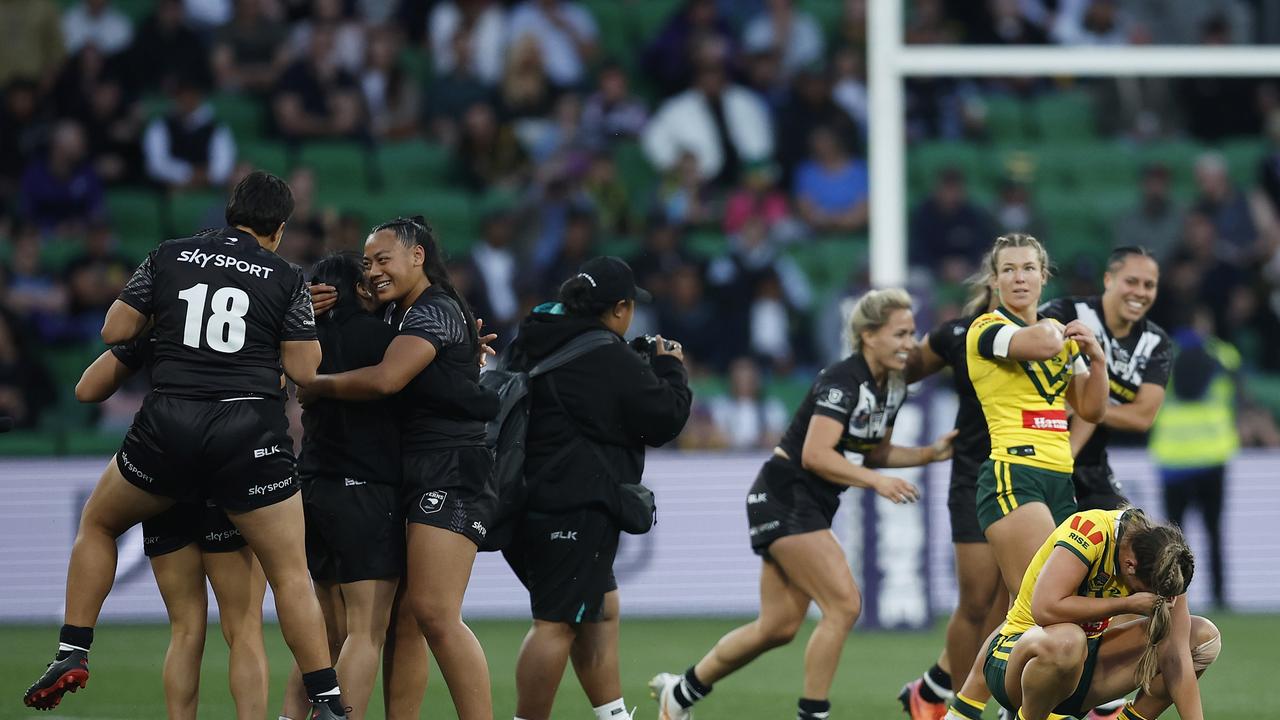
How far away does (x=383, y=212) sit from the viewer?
52.8ft

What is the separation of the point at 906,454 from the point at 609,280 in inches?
71.5

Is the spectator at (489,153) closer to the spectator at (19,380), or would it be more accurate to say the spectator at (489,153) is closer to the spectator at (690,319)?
the spectator at (690,319)

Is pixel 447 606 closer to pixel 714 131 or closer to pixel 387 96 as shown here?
pixel 714 131

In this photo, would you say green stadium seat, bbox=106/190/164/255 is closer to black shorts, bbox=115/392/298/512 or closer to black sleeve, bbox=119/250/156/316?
black sleeve, bbox=119/250/156/316

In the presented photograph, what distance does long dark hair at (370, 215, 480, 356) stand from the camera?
6469 millimetres

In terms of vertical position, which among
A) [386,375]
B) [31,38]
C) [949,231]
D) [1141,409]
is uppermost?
[31,38]

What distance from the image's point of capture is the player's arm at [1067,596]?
609 cm

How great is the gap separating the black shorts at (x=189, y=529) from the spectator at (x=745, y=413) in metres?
8.02

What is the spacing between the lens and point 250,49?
16953mm

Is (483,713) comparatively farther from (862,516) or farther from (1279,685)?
(862,516)

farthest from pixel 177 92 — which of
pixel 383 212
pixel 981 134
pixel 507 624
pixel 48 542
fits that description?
pixel 981 134

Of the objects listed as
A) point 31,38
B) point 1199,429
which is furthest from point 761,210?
point 31,38

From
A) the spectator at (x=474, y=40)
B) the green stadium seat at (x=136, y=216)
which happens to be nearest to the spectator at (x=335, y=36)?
the spectator at (x=474, y=40)

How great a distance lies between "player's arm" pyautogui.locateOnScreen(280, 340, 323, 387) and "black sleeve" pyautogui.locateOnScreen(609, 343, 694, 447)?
47.1 inches
